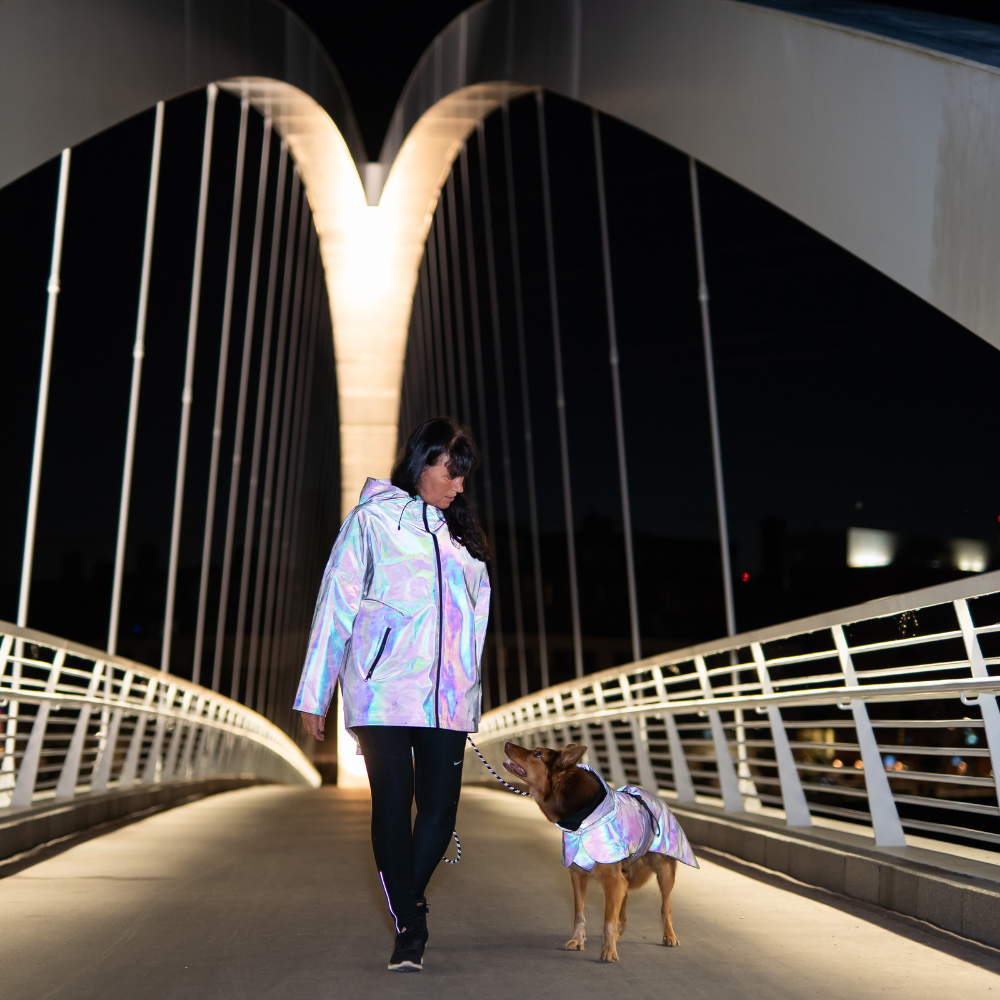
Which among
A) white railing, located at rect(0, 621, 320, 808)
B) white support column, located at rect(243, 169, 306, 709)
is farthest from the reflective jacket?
white support column, located at rect(243, 169, 306, 709)

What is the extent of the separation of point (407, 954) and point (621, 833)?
572mm

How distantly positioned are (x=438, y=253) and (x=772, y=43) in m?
24.4

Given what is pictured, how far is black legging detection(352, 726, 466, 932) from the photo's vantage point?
10.8 ft

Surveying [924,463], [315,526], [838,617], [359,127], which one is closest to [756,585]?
[924,463]

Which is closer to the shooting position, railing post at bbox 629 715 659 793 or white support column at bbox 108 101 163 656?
railing post at bbox 629 715 659 793

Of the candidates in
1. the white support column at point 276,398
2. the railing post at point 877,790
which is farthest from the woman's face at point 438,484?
the white support column at point 276,398

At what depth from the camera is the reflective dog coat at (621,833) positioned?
130 inches

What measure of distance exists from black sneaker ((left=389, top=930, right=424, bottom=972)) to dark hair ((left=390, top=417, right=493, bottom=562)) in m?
0.93

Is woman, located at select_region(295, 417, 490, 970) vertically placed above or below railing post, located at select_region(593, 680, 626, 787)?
below

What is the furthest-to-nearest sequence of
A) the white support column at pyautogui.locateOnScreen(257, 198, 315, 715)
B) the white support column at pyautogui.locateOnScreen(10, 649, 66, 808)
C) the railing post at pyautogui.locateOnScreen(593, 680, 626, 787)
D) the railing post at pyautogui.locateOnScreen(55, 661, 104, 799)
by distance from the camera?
the white support column at pyautogui.locateOnScreen(257, 198, 315, 715), the railing post at pyautogui.locateOnScreen(593, 680, 626, 787), the railing post at pyautogui.locateOnScreen(55, 661, 104, 799), the white support column at pyautogui.locateOnScreen(10, 649, 66, 808)

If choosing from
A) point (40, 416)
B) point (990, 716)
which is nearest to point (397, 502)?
point (990, 716)

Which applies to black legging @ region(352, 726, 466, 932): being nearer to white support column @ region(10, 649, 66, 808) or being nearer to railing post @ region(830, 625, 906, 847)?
railing post @ region(830, 625, 906, 847)

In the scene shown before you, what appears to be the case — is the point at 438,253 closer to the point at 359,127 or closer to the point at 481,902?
the point at 359,127

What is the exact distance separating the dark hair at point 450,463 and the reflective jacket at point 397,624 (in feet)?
0.11
